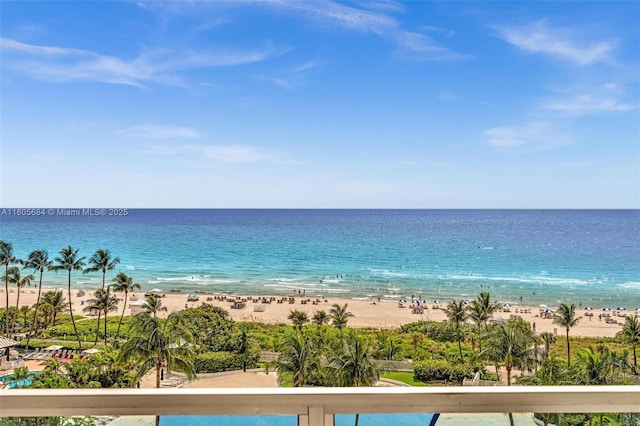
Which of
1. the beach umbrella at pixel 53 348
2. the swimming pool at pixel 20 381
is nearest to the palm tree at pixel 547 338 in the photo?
the swimming pool at pixel 20 381

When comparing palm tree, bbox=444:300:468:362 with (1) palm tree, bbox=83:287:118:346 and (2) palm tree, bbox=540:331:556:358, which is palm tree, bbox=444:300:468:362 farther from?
(1) palm tree, bbox=83:287:118:346

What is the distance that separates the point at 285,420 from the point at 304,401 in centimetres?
6

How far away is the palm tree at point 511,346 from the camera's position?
109 inches

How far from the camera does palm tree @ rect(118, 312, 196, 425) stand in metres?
2.58

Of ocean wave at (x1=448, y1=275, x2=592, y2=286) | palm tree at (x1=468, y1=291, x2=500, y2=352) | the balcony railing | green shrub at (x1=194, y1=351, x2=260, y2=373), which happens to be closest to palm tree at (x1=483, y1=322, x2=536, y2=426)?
palm tree at (x1=468, y1=291, x2=500, y2=352)

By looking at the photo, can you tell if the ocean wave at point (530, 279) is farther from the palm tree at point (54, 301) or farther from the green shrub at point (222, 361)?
the palm tree at point (54, 301)

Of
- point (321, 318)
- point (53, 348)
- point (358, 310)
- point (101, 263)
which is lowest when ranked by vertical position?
point (358, 310)

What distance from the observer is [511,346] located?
311 cm

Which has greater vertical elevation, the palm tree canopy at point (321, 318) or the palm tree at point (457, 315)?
the palm tree at point (457, 315)

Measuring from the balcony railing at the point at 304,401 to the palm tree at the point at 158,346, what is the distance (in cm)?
141

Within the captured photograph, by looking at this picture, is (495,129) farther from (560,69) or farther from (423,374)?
(423,374)

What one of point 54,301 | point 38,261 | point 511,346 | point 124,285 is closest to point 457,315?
point 511,346

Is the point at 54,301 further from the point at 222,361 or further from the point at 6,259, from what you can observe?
the point at 222,361

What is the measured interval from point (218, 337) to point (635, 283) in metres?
5.59
